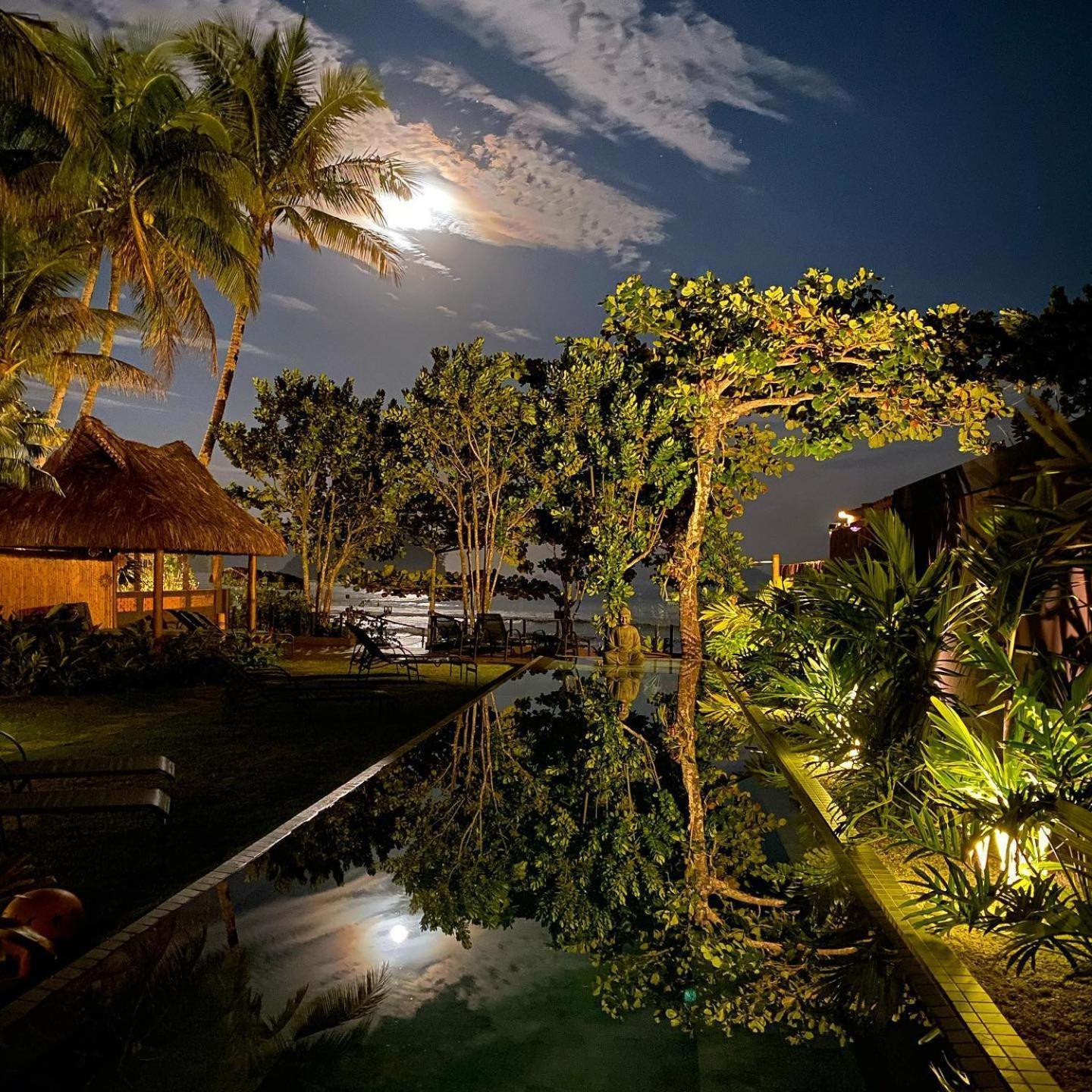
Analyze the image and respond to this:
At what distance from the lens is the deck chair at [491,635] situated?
700 inches

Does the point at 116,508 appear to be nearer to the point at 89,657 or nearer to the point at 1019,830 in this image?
the point at 89,657

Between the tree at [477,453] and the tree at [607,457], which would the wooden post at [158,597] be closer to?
the tree at [477,453]

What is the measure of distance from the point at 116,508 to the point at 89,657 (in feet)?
→ 10.5

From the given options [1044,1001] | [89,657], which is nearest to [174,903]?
[1044,1001]

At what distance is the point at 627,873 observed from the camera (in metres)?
5.14

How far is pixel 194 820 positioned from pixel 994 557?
5.20 meters

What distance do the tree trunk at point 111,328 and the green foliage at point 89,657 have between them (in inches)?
299

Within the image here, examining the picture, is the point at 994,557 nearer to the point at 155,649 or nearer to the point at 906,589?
the point at 906,589

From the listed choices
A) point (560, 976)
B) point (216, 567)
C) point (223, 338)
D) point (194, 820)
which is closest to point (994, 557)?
point (560, 976)

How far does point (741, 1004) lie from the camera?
3.58 meters

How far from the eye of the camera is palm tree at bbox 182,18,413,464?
62.2ft

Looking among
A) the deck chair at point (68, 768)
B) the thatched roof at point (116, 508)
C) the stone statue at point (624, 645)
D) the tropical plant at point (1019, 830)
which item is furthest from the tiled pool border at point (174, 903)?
the stone statue at point (624, 645)

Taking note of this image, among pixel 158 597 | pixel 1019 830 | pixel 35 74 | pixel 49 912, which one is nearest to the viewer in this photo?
pixel 49 912

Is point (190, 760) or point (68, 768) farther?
point (190, 760)
